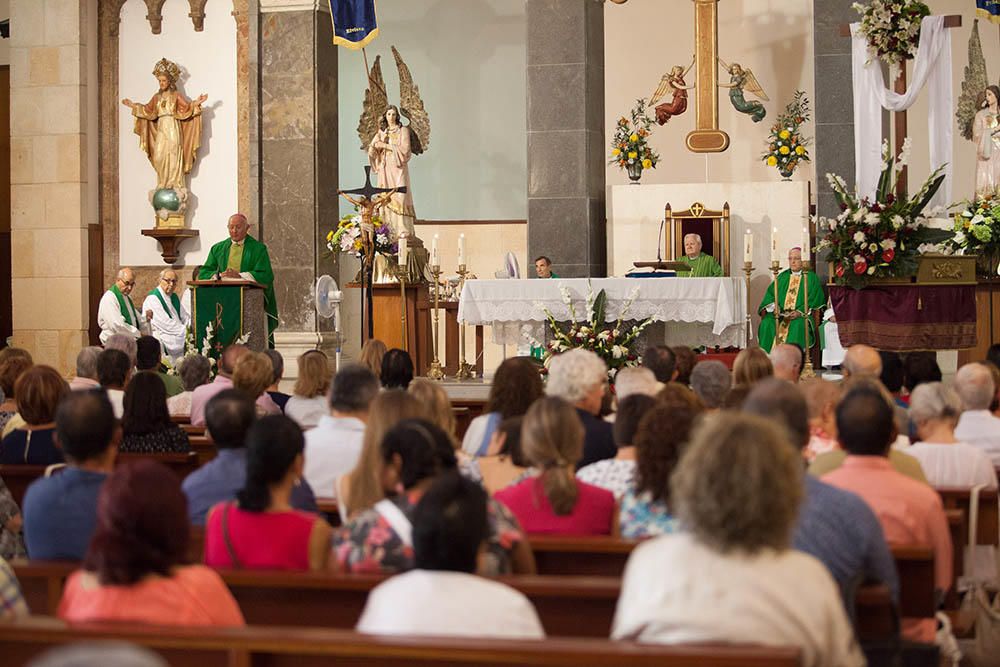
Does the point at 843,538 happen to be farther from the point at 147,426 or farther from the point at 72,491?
the point at 147,426

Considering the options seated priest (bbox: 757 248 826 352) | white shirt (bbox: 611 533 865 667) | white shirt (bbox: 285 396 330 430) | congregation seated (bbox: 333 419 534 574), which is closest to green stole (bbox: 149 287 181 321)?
seated priest (bbox: 757 248 826 352)

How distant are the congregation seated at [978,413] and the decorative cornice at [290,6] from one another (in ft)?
31.4

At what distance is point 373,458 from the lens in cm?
389

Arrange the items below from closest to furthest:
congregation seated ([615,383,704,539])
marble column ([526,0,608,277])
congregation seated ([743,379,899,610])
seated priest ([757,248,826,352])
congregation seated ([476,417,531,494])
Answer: congregation seated ([743,379,899,610]), congregation seated ([615,383,704,539]), congregation seated ([476,417,531,494]), marble column ([526,0,608,277]), seated priest ([757,248,826,352])

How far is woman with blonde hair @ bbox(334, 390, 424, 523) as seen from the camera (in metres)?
3.83

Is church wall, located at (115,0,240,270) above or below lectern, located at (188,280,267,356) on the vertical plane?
above

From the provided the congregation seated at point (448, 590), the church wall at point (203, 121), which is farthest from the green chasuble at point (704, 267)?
the congregation seated at point (448, 590)

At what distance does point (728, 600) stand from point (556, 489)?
4.60 ft

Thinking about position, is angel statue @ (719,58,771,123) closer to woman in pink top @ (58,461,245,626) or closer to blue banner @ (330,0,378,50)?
blue banner @ (330,0,378,50)

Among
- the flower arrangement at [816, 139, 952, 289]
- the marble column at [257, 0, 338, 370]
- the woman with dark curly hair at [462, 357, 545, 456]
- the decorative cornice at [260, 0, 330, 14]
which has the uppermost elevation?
the decorative cornice at [260, 0, 330, 14]

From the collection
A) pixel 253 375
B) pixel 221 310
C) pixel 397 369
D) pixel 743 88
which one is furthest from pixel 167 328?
pixel 743 88

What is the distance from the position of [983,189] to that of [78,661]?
45.2 feet

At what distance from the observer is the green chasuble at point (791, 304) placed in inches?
533

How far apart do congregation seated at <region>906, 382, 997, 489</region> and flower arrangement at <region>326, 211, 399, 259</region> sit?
7013mm
